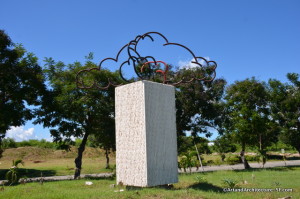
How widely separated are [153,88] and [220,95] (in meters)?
10.7

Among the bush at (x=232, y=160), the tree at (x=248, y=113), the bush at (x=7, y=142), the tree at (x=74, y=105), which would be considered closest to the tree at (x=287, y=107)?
the tree at (x=248, y=113)

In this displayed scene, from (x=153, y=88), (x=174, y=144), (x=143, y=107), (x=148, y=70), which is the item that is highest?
(x=148, y=70)

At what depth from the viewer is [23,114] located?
14008 millimetres

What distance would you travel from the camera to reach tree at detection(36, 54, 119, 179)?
560 inches

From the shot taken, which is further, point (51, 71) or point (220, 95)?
point (220, 95)

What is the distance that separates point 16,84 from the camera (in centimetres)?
1360

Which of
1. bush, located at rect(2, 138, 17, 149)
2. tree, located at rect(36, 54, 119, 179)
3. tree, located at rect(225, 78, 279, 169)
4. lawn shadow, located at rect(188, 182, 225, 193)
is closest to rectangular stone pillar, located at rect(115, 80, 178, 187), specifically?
lawn shadow, located at rect(188, 182, 225, 193)

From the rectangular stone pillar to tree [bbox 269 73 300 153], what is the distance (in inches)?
676

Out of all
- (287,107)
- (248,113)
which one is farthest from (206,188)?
(287,107)

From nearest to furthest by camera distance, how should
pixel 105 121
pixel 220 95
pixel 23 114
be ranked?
pixel 23 114 → pixel 105 121 → pixel 220 95

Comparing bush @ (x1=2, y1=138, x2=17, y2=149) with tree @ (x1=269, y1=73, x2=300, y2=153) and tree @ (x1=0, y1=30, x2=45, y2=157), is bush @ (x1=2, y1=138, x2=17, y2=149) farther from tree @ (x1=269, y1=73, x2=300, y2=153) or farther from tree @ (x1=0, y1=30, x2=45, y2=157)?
tree @ (x1=269, y1=73, x2=300, y2=153)

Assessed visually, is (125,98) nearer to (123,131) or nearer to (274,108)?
(123,131)

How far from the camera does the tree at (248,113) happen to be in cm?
1864

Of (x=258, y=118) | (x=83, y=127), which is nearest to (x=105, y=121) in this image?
(x=83, y=127)
